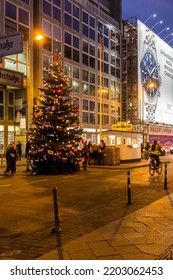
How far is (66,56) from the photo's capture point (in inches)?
1742

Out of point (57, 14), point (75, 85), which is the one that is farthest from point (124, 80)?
point (57, 14)

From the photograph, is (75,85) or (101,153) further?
(75,85)

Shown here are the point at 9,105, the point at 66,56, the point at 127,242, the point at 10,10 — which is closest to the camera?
the point at 127,242

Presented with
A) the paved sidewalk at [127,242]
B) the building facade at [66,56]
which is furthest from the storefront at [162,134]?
the paved sidewalk at [127,242]

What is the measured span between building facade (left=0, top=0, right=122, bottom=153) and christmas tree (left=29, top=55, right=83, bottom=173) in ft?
32.3

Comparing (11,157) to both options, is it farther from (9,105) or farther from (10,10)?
(10,10)

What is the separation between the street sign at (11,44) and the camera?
862 cm

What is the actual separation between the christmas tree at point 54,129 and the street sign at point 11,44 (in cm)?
1044

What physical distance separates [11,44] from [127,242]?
539cm

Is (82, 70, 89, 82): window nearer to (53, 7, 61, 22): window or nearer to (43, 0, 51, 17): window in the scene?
(53, 7, 61, 22): window

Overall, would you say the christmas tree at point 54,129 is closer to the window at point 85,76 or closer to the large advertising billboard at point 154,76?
the window at point 85,76

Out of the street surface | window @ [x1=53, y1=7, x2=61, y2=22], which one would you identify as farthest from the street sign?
window @ [x1=53, y1=7, x2=61, y2=22]
